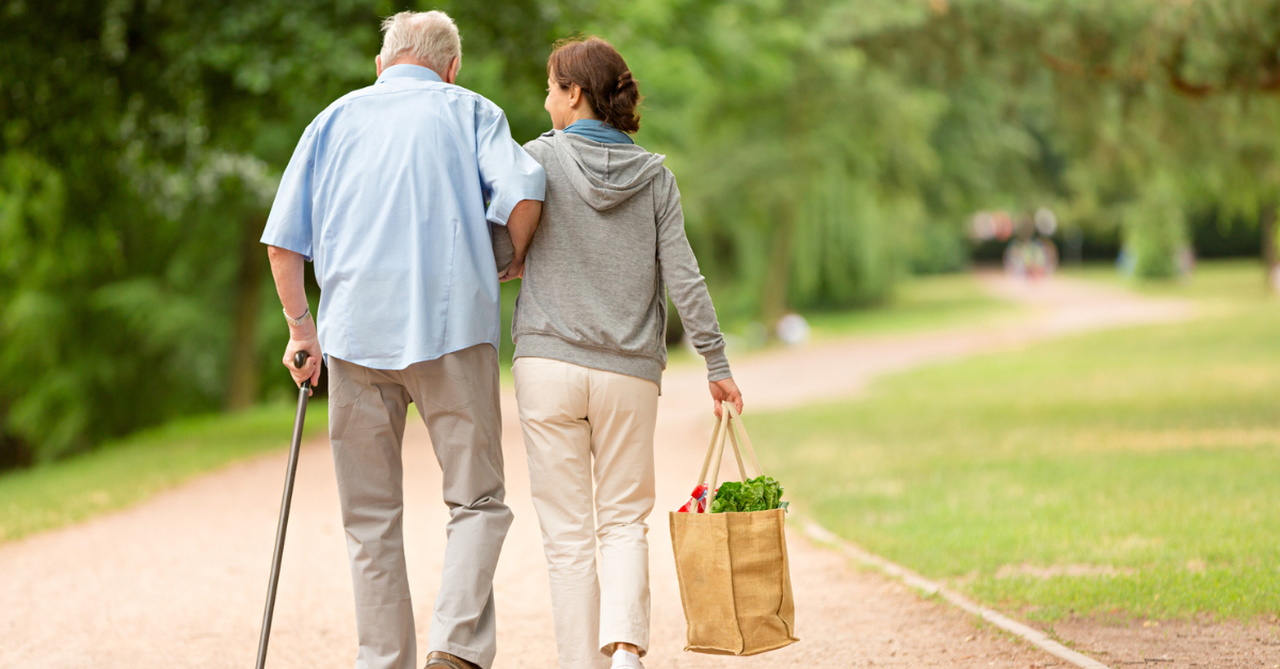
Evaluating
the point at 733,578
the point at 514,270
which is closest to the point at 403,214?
the point at 514,270

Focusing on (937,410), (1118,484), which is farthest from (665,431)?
(1118,484)


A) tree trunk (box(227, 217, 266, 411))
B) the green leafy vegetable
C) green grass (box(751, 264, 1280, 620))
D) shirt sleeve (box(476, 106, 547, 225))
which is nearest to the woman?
shirt sleeve (box(476, 106, 547, 225))

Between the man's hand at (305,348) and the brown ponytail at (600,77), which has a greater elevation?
the brown ponytail at (600,77)

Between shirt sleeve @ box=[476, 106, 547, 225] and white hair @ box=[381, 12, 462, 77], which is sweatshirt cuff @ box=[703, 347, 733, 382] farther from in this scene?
white hair @ box=[381, 12, 462, 77]

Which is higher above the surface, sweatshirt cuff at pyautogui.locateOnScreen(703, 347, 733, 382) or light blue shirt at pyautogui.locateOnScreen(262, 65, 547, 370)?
light blue shirt at pyautogui.locateOnScreen(262, 65, 547, 370)

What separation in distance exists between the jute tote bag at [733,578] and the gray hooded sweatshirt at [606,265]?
1.40 feet

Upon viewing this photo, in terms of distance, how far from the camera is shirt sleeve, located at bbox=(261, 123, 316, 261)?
11.6 feet

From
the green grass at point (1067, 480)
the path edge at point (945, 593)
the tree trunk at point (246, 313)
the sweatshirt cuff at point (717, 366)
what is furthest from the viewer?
the tree trunk at point (246, 313)

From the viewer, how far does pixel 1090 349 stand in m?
21.3

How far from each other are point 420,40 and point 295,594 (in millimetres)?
3013

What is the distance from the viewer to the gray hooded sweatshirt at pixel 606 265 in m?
3.51

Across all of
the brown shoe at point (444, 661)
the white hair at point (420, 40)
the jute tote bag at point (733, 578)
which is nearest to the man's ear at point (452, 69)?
the white hair at point (420, 40)

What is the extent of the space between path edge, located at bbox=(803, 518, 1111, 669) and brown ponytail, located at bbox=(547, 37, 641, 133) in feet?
7.44

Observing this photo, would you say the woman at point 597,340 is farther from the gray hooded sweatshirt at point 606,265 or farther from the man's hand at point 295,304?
the man's hand at point 295,304
